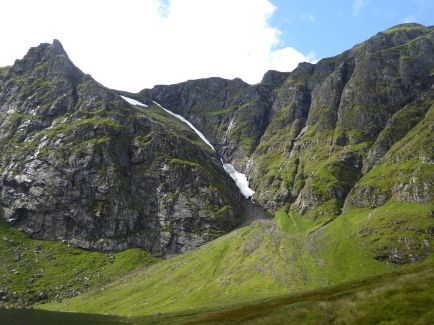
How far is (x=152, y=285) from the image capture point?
19138 cm

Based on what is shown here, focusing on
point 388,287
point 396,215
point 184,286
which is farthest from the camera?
point 396,215

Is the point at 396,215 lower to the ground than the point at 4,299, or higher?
lower

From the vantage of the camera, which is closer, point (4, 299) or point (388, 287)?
point (388, 287)

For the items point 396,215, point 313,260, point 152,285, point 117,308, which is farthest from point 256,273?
point 396,215

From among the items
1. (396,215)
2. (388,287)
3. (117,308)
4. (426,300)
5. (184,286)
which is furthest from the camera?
(396,215)

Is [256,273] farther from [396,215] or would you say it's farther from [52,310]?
[52,310]

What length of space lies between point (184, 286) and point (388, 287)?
487ft

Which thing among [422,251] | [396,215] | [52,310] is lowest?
[422,251]

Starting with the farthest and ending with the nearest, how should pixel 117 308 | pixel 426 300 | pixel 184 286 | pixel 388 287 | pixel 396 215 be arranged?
pixel 396 215 < pixel 184 286 < pixel 117 308 < pixel 388 287 < pixel 426 300

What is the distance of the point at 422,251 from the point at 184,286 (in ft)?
330

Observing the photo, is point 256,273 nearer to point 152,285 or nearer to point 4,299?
point 152,285

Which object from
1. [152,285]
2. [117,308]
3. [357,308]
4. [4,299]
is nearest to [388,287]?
[357,308]

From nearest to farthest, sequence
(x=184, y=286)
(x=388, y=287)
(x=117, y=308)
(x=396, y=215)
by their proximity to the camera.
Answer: (x=388, y=287), (x=117, y=308), (x=184, y=286), (x=396, y=215)

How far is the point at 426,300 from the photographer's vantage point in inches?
1535
